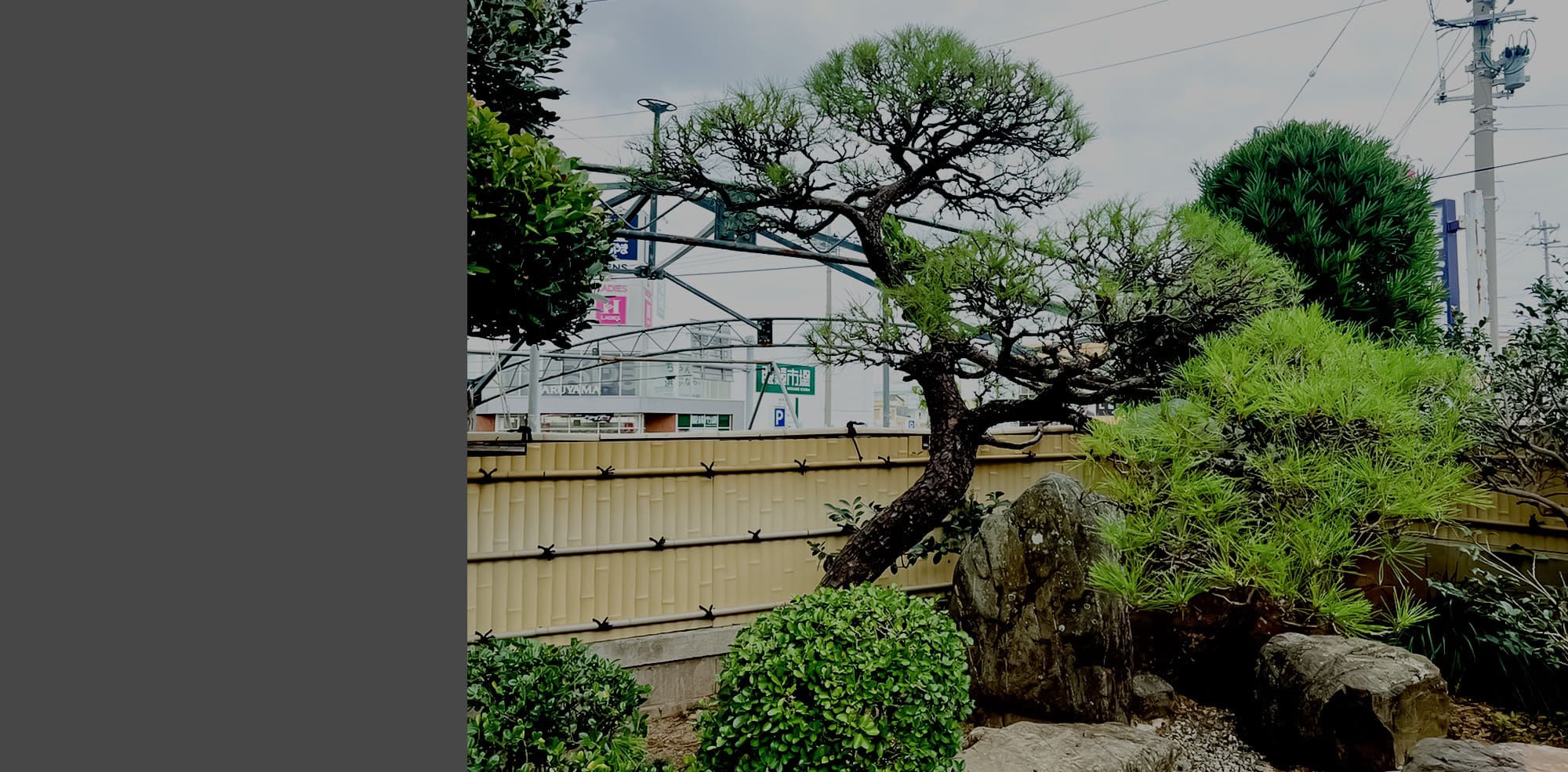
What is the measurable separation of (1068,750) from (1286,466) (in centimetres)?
110

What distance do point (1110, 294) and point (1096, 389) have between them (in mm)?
581

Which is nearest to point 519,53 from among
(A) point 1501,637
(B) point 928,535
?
(B) point 928,535

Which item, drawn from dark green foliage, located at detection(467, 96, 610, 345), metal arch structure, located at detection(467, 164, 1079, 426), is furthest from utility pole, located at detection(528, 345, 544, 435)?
dark green foliage, located at detection(467, 96, 610, 345)

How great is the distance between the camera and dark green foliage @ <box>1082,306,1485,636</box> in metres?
2.48

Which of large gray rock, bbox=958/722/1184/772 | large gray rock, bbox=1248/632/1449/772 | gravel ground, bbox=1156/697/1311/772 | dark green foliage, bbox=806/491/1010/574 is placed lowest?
gravel ground, bbox=1156/697/1311/772

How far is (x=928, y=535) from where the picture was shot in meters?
3.87

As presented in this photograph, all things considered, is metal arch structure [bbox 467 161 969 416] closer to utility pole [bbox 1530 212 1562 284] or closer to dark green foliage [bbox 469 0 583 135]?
dark green foliage [bbox 469 0 583 135]

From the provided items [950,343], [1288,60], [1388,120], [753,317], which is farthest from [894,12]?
[753,317]

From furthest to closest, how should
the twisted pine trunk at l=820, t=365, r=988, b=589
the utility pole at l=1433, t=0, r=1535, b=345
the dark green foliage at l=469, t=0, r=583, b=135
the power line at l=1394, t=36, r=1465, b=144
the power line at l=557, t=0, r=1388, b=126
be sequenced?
1. the power line at l=1394, t=36, r=1465, b=144
2. the utility pole at l=1433, t=0, r=1535, b=345
3. the twisted pine trunk at l=820, t=365, r=988, b=589
4. the power line at l=557, t=0, r=1388, b=126
5. the dark green foliage at l=469, t=0, r=583, b=135

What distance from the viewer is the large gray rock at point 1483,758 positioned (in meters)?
2.10

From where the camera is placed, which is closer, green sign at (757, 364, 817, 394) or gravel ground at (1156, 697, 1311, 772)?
gravel ground at (1156, 697, 1311, 772)

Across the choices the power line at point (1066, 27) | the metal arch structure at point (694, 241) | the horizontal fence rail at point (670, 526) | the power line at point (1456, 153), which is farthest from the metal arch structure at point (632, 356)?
the power line at point (1456, 153)

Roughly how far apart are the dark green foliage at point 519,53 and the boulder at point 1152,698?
9.75 feet

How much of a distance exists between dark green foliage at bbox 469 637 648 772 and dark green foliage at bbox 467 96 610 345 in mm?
875
